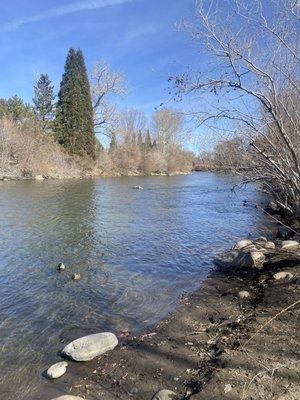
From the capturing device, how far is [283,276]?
7645mm

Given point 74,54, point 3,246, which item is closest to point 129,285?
point 3,246

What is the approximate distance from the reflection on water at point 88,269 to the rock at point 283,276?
1831 mm

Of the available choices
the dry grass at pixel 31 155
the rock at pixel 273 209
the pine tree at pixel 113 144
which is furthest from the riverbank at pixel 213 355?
the pine tree at pixel 113 144

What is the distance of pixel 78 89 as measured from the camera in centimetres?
5503

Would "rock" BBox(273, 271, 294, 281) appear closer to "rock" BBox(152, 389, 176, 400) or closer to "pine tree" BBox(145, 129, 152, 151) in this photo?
"rock" BBox(152, 389, 176, 400)

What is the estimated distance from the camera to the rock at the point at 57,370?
197 inches

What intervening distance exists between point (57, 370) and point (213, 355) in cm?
204

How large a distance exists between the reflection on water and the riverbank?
716mm

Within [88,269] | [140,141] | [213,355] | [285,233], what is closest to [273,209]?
[285,233]

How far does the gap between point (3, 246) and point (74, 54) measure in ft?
164

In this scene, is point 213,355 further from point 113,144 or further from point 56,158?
point 113,144

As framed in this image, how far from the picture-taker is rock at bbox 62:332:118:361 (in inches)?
212

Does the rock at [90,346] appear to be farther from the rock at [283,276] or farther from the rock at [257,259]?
the rock at [257,259]

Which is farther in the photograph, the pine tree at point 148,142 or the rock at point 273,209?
the pine tree at point 148,142
